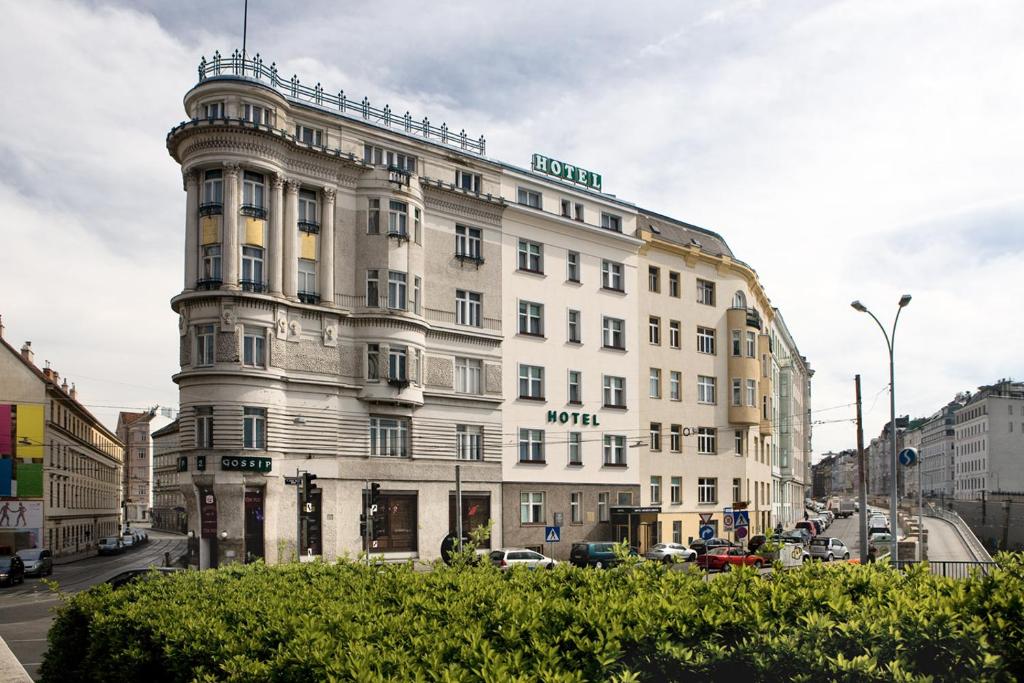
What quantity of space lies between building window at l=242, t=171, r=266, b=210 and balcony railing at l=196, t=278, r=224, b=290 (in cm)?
352

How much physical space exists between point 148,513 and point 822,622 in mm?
176377

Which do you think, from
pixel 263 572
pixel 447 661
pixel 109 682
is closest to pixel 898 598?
pixel 447 661

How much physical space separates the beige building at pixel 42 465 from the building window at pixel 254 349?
33.8 m

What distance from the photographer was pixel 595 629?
25.2 ft

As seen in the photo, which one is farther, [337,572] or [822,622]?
[337,572]

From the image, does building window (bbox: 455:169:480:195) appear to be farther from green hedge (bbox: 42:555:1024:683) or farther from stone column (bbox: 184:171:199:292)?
green hedge (bbox: 42:555:1024:683)

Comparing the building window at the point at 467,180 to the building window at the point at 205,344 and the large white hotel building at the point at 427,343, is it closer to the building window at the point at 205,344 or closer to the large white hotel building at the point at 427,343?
the large white hotel building at the point at 427,343

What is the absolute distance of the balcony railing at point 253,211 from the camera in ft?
139

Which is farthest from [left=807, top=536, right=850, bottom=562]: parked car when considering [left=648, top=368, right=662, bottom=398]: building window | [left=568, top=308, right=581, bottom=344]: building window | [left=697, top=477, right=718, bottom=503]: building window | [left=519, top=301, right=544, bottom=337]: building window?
[left=519, top=301, right=544, bottom=337]: building window

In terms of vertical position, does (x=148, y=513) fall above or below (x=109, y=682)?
below

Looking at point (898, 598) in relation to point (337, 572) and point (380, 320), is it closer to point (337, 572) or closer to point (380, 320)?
A: point (337, 572)

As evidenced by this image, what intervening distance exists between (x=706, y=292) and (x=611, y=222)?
405 inches

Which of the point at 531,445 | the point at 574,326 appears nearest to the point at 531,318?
the point at 574,326

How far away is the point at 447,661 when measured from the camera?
25.5ft
